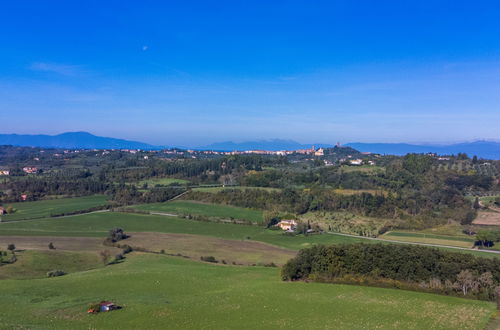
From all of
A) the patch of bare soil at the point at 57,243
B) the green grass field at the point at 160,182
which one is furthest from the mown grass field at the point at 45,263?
the green grass field at the point at 160,182

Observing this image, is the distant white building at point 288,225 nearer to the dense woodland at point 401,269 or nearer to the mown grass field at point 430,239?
the mown grass field at point 430,239

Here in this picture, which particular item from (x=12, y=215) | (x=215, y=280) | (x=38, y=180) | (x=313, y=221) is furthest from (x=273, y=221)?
(x=38, y=180)

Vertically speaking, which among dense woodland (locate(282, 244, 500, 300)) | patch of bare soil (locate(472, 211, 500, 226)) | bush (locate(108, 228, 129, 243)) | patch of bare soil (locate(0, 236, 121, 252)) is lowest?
patch of bare soil (locate(0, 236, 121, 252))

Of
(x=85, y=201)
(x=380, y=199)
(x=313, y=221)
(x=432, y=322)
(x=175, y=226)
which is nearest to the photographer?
(x=432, y=322)

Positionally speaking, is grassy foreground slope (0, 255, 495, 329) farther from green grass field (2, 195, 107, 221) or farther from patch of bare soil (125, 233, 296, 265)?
green grass field (2, 195, 107, 221)

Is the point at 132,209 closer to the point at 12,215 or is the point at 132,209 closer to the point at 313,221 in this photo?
the point at 12,215

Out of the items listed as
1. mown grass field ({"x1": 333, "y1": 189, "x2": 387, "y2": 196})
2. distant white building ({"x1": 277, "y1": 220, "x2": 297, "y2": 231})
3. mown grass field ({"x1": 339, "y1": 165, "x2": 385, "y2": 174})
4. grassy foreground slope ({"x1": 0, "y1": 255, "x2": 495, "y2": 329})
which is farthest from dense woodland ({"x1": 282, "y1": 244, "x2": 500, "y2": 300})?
mown grass field ({"x1": 339, "y1": 165, "x2": 385, "y2": 174})

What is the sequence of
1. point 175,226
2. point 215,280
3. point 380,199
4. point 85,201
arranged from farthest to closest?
1. point 85,201
2. point 380,199
3. point 175,226
4. point 215,280
